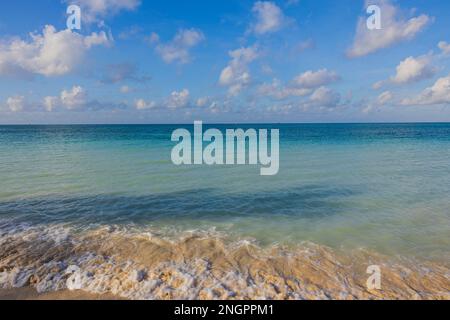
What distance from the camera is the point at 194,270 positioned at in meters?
6.83

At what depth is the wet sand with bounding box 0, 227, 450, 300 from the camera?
6012 mm

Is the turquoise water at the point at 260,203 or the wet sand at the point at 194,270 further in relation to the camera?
the turquoise water at the point at 260,203

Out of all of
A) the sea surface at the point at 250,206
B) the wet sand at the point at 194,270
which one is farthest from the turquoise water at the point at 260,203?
the wet sand at the point at 194,270

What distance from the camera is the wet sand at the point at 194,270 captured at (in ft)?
19.7

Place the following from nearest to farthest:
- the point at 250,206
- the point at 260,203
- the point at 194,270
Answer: the point at 194,270 → the point at 250,206 → the point at 260,203

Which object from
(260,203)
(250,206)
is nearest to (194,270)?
(250,206)

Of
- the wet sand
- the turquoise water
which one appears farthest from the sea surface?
the wet sand

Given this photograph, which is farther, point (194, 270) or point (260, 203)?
point (260, 203)

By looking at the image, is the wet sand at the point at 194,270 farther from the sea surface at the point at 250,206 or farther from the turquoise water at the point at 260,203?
the turquoise water at the point at 260,203

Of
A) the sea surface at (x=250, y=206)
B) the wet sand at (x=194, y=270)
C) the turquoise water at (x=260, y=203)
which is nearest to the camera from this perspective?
the wet sand at (x=194, y=270)

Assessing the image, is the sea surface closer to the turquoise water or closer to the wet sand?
the turquoise water

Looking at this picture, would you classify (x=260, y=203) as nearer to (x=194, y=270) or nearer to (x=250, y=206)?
(x=250, y=206)

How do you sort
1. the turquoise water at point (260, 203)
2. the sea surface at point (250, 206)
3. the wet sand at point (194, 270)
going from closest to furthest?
the wet sand at point (194, 270) → the sea surface at point (250, 206) → the turquoise water at point (260, 203)
